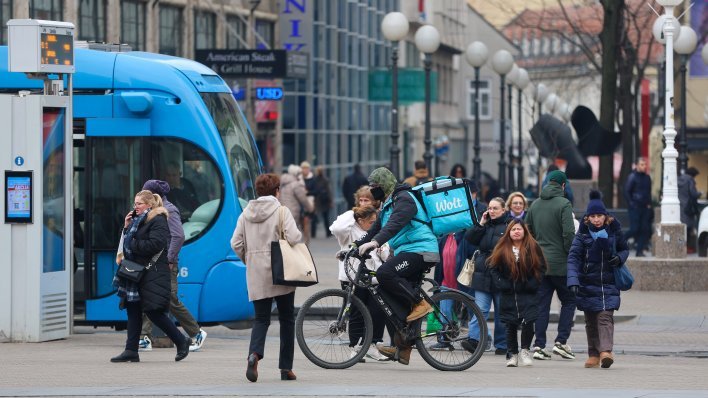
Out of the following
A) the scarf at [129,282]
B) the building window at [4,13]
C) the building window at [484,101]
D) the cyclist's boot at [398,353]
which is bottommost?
the cyclist's boot at [398,353]

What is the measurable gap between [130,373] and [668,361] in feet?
17.2

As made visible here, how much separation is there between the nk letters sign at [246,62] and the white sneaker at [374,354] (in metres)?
18.8

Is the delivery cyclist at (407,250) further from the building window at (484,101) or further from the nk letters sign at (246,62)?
the building window at (484,101)

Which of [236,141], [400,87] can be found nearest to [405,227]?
[236,141]

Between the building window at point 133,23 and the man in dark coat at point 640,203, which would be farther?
the building window at point 133,23

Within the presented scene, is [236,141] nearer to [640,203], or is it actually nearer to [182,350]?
[182,350]

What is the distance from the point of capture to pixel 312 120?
2018 inches

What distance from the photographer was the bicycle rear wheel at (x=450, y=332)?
14.1m

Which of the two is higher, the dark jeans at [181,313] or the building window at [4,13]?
the building window at [4,13]

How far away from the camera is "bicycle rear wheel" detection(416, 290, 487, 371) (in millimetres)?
14148

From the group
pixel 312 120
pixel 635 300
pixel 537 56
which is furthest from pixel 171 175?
pixel 537 56

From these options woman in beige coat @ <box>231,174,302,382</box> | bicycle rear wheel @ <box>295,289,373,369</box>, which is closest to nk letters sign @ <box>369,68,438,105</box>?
bicycle rear wheel @ <box>295,289,373,369</box>

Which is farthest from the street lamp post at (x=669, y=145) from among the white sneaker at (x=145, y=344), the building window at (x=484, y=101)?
the building window at (x=484, y=101)

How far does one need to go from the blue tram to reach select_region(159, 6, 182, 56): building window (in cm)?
2242
